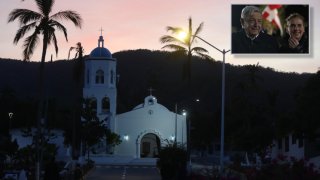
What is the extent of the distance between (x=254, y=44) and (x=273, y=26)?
1182mm

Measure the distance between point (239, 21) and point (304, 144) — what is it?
1216 inches

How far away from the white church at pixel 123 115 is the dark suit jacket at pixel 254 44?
5703 centimetres

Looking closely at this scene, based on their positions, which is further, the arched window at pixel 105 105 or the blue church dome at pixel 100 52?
the arched window at pixel 105 105

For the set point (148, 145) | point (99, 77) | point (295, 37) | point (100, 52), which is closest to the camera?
point (295, 37)

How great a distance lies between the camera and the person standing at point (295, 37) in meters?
23.5

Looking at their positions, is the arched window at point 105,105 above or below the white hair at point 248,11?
below

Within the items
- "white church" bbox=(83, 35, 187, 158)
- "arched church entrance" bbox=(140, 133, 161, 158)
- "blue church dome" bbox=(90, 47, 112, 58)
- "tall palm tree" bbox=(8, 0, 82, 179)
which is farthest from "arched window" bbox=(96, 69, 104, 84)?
"tall palm tree" bbox=(8, 0, 82, 179)

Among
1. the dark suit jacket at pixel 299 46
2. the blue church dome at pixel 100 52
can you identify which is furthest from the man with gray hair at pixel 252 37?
the blue church dome at pixel 100 52

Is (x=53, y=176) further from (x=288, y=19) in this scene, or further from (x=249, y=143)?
(x=249, y=143)

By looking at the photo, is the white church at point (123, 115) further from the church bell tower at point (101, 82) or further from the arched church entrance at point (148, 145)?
the arched church entrance at point (148, 145)

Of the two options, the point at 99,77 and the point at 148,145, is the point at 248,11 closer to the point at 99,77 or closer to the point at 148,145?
the point at 99,77

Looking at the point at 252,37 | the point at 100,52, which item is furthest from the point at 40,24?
the point at 100,52

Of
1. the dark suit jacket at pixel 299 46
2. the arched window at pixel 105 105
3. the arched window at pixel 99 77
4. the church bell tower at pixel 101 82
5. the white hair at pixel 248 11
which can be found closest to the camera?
the dark suit jacket at pixel 299 46

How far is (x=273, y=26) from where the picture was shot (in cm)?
2345
